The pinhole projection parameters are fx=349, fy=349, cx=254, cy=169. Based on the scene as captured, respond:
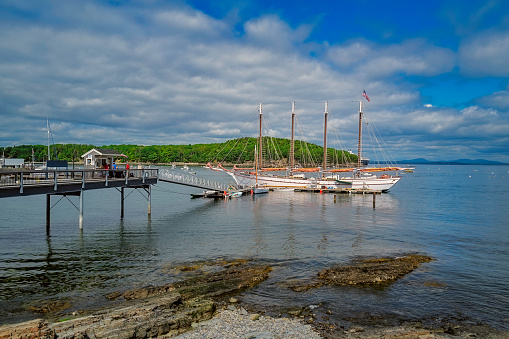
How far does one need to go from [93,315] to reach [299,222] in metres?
30.0

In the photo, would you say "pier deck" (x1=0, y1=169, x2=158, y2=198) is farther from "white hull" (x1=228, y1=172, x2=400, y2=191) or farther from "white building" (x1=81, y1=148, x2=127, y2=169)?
"white hull" (x1=228, y1=172, x2=400, y2=191)

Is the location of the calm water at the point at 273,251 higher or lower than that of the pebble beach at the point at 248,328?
lower

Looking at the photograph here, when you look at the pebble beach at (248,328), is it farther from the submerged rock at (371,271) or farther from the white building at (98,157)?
the white building at (98,157)

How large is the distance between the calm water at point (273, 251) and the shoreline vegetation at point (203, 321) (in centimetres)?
76

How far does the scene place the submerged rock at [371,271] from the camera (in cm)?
1947

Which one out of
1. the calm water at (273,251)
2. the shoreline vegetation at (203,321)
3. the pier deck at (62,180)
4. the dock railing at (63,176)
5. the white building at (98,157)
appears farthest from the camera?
the white building at (98,157)

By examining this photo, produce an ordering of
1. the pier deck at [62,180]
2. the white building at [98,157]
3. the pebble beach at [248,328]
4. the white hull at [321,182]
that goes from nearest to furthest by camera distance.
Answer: the pebble beach at [248,328] → the pier deck at [62,180] → the white building at [98,157] → the white hull at [321,182]

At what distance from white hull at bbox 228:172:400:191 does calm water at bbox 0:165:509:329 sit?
35745 mm

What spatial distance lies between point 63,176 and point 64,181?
161 inches

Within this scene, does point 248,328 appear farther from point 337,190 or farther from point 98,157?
point 337,190

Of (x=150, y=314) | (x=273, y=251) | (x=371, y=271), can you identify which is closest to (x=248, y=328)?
(x=150, y=314)

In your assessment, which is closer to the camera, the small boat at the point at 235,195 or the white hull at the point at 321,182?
the small boat at the point at 235,195

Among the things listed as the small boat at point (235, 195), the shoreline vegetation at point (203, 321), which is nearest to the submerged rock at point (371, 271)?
Answer: the shoreline vegetation at point (203, 321)

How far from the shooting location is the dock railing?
2433cm
